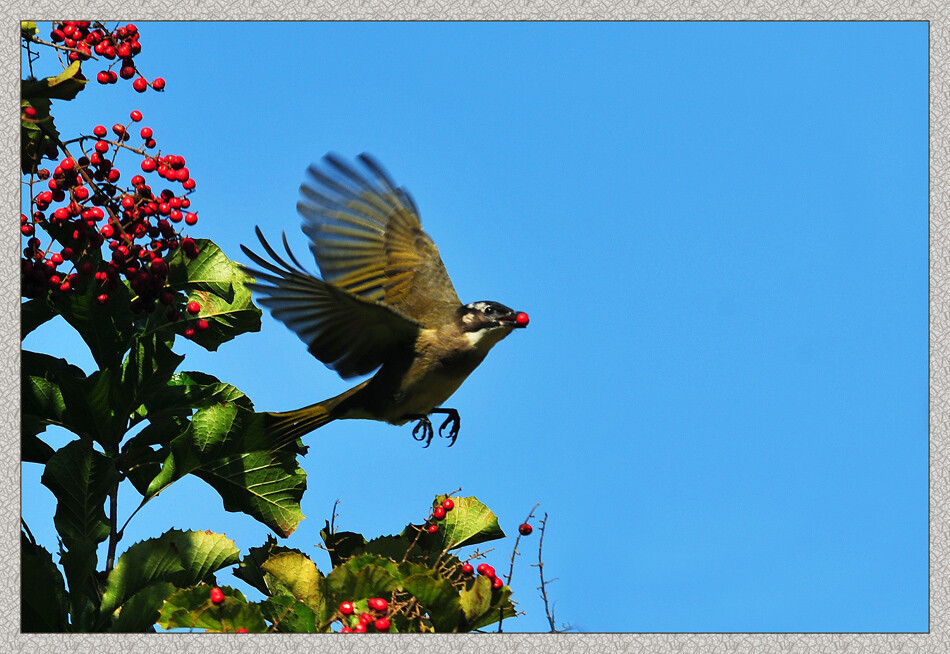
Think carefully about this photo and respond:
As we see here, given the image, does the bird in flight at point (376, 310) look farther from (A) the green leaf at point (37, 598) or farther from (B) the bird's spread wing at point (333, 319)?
(A) the green leaf at point (37, 598)

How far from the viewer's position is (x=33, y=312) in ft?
15.4

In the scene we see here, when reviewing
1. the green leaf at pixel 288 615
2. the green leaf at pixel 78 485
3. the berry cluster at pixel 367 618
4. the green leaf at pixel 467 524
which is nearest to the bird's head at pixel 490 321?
the green leaf at pixel 467 524

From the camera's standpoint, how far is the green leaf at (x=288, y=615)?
13.5 feet

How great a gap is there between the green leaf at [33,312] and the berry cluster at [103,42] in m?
1.05

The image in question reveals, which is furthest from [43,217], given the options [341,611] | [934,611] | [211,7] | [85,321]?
[934,611]

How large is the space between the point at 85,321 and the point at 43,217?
0.53m

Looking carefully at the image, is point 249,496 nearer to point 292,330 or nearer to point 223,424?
point 223,424

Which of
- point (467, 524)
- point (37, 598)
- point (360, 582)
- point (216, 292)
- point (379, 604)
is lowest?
point (37, 598)

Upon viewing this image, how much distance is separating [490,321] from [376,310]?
0.67 meters

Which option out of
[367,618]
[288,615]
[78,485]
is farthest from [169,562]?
[367,618]

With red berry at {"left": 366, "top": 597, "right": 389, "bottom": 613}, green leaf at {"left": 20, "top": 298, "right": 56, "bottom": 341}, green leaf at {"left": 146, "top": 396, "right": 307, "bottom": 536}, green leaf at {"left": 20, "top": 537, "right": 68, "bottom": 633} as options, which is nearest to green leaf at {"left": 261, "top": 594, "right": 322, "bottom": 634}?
red berry at {"left": 366, "top": 597, "right": 389, "bottom": 613}

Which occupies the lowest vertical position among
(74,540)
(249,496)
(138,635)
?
(138,635)

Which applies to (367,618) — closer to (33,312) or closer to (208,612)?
(208,612)

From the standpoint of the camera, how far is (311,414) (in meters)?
5.34
